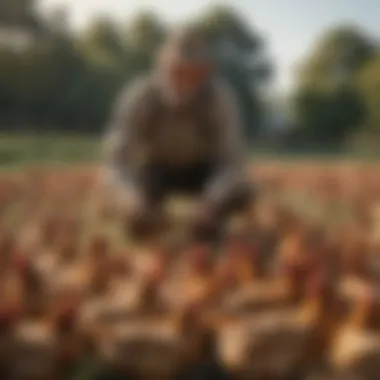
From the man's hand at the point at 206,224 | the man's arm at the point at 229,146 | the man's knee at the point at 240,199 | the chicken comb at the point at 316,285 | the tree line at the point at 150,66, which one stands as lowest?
the chicken comb at the point at 316,285

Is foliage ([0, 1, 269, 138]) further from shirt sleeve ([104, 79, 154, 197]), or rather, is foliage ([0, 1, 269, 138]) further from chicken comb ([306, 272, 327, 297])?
chicken comb ([306, 272, 327, 297])

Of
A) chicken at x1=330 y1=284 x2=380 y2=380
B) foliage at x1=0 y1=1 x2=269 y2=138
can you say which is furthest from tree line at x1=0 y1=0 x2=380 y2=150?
chicken at x1=330 y1=284 x2=380 y2=380

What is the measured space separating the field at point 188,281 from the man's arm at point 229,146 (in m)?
0.02

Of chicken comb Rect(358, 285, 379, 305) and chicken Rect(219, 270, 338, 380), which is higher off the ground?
chicken comb Rect(358, 285, 379, 305)

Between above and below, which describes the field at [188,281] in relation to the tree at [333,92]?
below

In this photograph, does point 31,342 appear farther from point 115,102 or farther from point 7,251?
point 115,102

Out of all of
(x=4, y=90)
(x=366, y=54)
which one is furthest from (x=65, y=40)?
(x=366, y=54)

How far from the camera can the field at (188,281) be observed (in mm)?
1160

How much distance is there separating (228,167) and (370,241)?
20cm

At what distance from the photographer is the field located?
1.16 metres

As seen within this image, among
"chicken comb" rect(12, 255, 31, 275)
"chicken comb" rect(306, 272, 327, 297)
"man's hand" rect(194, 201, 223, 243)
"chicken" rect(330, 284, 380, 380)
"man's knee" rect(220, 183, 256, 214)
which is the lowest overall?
"chicken" rect(330, 284, 380, 380)

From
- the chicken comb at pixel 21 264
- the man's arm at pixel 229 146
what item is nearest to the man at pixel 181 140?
the man's arm at pixel 229 146

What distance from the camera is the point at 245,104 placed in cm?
131

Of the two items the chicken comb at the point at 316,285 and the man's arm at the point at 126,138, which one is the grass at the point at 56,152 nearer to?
the man's arm at the point at 126,138
